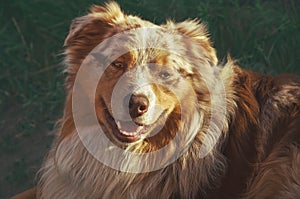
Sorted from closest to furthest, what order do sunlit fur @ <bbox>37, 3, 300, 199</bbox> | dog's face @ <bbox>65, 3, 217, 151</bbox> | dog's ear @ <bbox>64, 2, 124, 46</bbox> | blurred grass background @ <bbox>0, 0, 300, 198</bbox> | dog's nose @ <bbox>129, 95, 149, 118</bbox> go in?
1. dog's nose @ <bbox>129, 95, 149, 118</bbox>
2. dog's face @ <bbox>65, 3, 217, 151</bbox>
3. sunlit fur @ <bbox>37, 3, 300, 199</bbox>
4. dog's ear @ <bbox>64, 2, 124, 46</bbox>
5. blurred grass background @ <bbox>0, 0, 300, 198</bbox>

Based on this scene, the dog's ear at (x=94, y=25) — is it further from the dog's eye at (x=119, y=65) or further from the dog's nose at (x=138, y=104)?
the dog's nose at (x=138, y=104)

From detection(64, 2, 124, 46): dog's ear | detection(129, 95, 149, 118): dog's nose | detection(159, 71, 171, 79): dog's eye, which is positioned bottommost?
detection(129, 95, 149, 118): dog's nose

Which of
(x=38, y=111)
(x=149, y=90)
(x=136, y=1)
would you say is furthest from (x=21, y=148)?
(x=149, y=90)

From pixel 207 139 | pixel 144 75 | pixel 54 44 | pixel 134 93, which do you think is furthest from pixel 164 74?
pixel 54 44

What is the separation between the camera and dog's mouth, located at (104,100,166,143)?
4.40 m

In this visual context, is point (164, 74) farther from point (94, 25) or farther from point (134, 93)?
point (94, 25)

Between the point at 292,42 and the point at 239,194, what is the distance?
295 cm

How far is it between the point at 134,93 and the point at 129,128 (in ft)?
0.80

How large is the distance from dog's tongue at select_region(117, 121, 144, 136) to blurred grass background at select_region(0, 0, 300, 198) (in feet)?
8.02

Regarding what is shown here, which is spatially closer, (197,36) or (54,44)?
(197,36)

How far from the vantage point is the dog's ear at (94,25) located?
15.3 feet

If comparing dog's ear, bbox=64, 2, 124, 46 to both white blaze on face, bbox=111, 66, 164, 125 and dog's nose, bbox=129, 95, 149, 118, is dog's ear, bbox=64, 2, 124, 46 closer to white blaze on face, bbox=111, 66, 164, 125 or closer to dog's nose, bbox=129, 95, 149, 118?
white blaze on face, bbox=111, 66, 164, 125

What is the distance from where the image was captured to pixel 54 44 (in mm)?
7551

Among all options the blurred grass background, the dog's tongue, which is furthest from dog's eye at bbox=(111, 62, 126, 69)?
the blurred grass background
